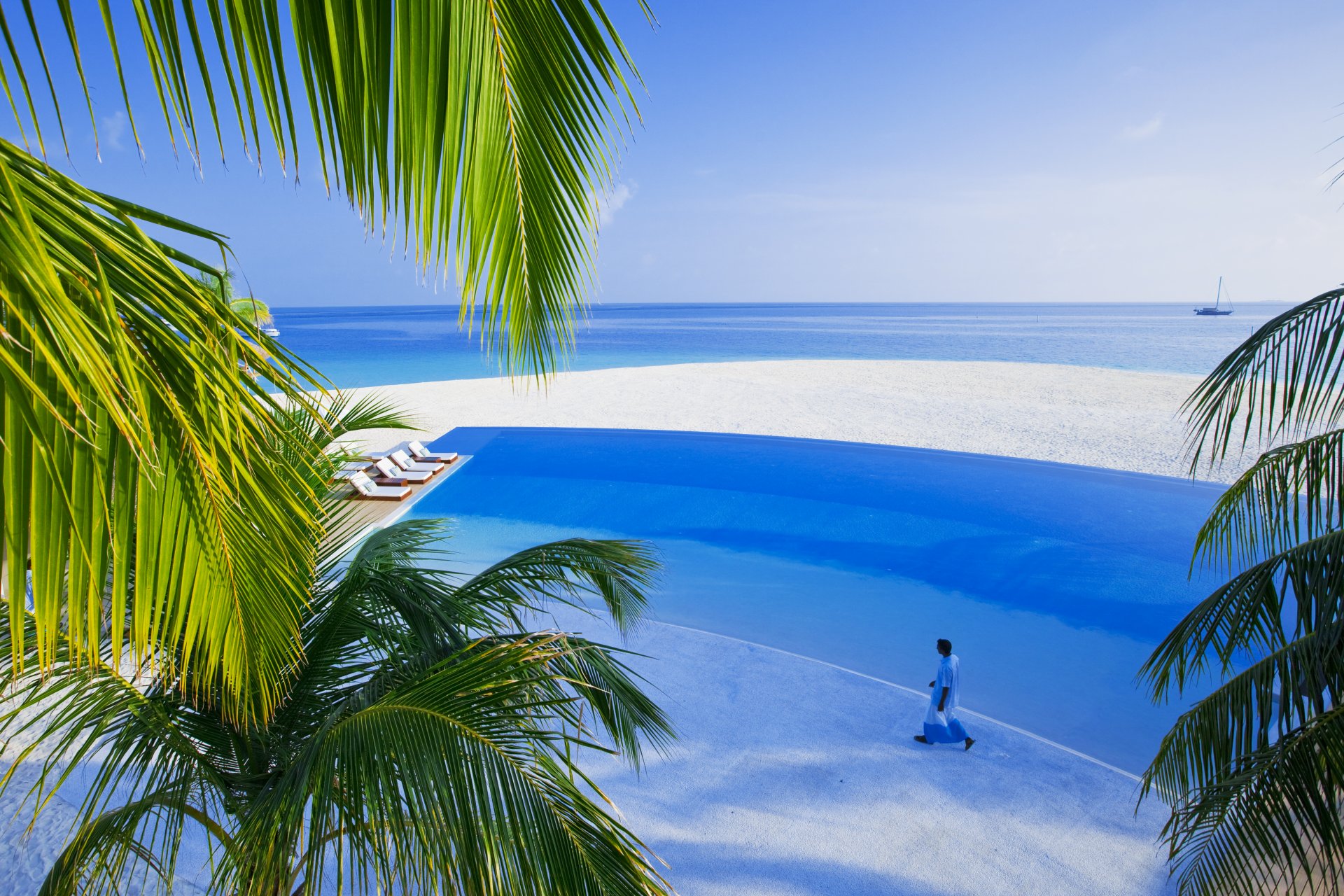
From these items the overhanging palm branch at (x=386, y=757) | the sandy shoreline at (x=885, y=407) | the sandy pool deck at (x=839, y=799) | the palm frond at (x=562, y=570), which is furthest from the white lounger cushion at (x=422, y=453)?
the overhanging palm branch at (x=386, y=757)

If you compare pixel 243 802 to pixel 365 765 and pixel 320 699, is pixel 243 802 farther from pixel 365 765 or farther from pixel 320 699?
pixel 365 765

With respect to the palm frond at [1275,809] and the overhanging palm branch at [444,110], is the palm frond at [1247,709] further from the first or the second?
the overhanging palm branch at [444,110]

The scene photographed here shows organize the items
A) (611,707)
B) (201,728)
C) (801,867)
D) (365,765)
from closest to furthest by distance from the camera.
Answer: (365,765) → (201,728) → (611,707) → (801,867)

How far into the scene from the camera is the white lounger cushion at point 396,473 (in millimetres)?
13008

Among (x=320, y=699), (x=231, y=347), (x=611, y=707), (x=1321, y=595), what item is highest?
(x=231, y=347)

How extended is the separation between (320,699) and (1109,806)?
4.94m

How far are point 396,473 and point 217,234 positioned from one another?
12.7 m

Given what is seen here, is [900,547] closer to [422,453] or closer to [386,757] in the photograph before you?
[422,453]

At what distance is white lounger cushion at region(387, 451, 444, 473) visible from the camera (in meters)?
13.5

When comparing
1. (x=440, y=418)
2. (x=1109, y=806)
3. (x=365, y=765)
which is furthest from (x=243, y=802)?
(x=440, y=418)

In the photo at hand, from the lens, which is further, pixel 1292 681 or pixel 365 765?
pixel 1292 681

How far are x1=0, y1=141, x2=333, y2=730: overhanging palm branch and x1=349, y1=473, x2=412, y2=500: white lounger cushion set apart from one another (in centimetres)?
1074

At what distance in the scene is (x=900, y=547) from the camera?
36.0 feet

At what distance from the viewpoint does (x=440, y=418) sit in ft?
62.3
